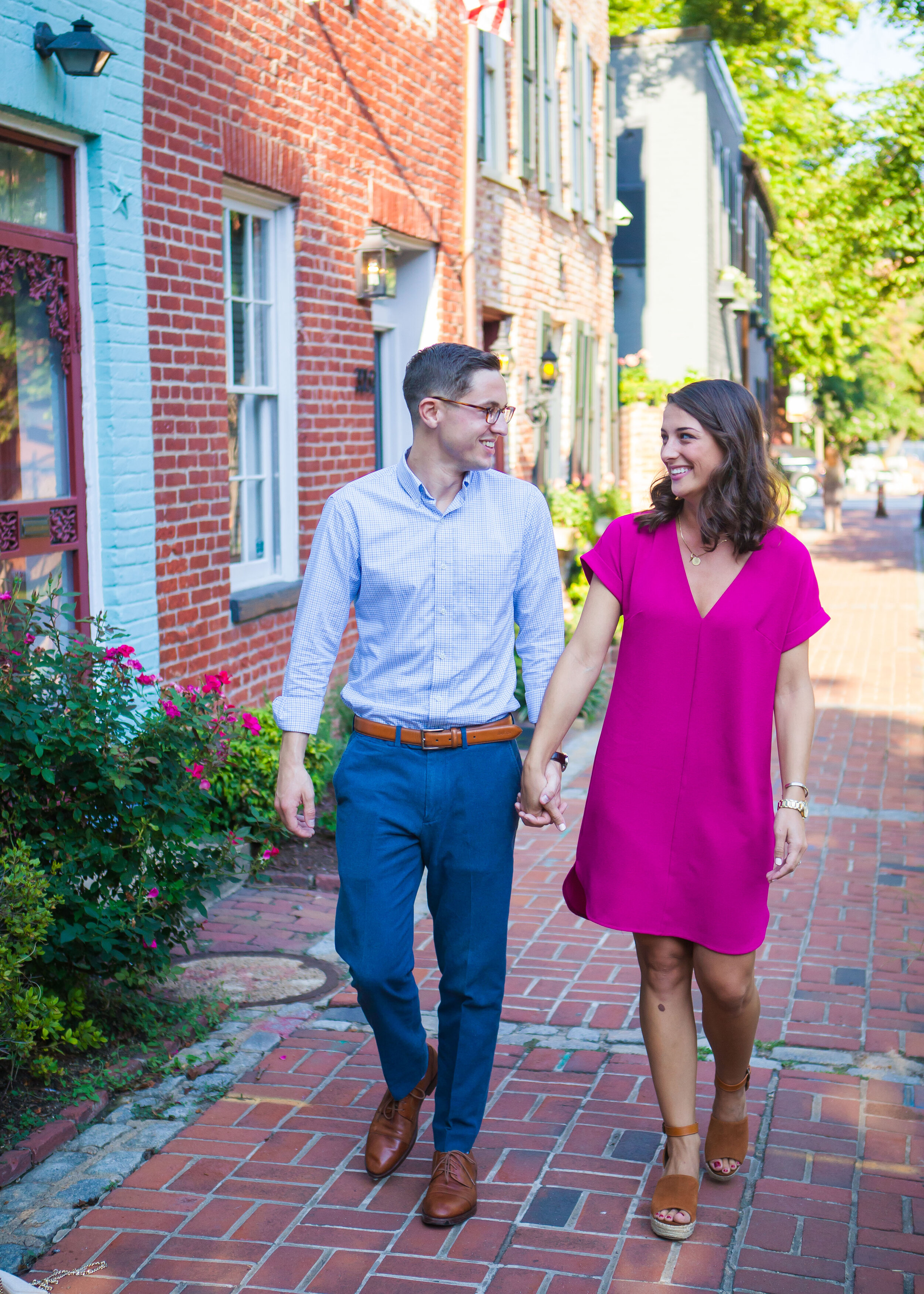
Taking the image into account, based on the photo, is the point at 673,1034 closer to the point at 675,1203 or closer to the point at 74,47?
the point at 675,1203

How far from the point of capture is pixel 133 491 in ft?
18.9

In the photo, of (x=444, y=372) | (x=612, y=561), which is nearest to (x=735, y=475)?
(x=612, y=561)

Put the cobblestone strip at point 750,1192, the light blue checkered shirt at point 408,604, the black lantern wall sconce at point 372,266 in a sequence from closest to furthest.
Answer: the cobblestone strip at point 750,1192
the light blue checkered shirt at point 408,604
the black lantern wall sconce at point 372,266

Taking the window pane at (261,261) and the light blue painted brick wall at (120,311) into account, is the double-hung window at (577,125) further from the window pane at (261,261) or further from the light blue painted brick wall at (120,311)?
the light blue painted brick wall at (120,311)

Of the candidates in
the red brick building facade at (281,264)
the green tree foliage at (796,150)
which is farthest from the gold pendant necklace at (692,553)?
the green tree foliage at (796,150)

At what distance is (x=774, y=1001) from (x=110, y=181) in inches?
159

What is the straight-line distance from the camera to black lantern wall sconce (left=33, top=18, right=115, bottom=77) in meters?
4.96

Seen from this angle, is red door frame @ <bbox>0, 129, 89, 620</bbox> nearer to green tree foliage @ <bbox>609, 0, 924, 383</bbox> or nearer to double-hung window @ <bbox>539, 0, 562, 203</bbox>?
double-hung window @ <bbox>539, 0, 562, 203</bbox>

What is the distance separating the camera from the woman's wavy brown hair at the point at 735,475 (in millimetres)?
3031

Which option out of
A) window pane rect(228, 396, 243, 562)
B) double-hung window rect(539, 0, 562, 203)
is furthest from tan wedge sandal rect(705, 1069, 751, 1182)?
double-hung window rect(539, 0, 562, 203)

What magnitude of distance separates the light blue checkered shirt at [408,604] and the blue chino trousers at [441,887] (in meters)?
0.11

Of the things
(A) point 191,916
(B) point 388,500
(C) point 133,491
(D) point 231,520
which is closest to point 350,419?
(D) point 231,520

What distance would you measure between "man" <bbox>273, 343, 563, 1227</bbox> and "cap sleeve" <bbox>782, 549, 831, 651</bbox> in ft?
1.99

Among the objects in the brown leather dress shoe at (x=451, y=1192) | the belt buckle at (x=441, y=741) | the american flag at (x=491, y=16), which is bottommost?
the brown leather dress shoe at (x=451, y=1192)
